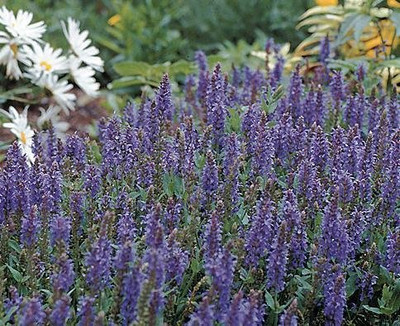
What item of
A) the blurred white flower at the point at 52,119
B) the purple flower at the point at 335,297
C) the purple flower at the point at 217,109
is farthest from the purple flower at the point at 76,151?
the blurred white flower at the point at 52,119

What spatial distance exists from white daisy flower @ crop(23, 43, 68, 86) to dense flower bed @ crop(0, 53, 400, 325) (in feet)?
4.79

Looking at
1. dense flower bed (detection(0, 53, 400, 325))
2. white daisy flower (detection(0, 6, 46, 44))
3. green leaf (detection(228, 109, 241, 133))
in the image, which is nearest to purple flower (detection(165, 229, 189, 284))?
dense flower bed (detection(0, 53, 400, 325))

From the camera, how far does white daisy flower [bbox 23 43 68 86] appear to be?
4.80m

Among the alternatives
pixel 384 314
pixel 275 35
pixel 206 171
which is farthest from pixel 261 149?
pixel 275 35

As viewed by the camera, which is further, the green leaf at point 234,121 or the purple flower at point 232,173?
→ the green leaf at point 234,121

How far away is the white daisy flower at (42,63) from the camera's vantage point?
4.80 metres

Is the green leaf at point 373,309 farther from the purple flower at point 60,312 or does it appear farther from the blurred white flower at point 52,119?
the blurred white flower at point 52,119

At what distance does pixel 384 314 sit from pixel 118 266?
37.6 inches

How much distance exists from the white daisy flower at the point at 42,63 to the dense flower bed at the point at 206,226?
57.4 inches

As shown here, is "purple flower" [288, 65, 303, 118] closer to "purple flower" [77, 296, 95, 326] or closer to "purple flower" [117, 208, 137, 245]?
"purple flower" [117, 208, 137, 245]

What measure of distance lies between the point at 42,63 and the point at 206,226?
8.65 feet

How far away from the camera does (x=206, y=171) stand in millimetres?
2773

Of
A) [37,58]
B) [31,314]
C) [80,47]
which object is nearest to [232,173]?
[31,314]

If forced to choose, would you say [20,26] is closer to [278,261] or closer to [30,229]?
[30,229]
